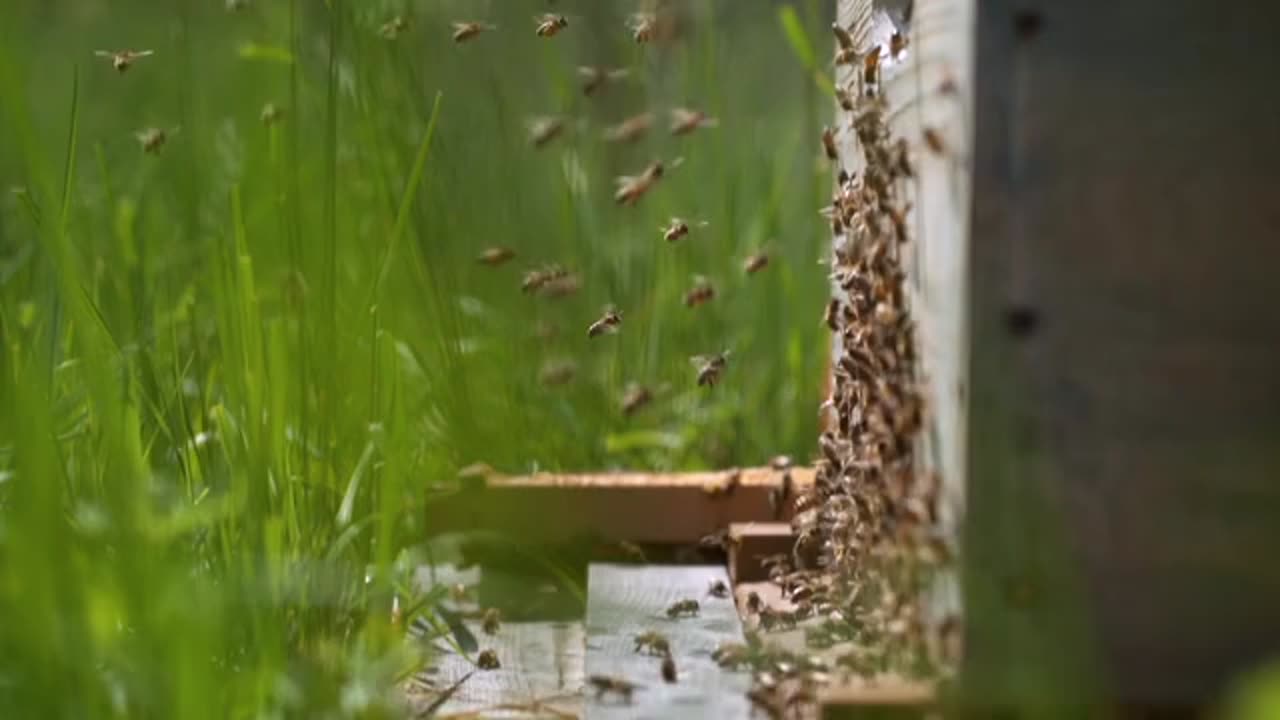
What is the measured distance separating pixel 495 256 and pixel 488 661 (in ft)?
3.19

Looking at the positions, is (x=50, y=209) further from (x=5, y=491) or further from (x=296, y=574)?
(x=5, y=491)

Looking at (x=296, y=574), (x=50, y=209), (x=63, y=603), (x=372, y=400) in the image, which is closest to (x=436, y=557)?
(x=372, y=400)

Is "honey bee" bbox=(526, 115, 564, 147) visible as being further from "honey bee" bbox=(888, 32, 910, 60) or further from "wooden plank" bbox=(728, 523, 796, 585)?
"honey bee" bbox=(888, 32, 910, 60)

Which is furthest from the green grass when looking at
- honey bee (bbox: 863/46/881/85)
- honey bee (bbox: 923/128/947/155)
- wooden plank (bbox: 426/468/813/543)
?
honey bee (bbox: 923/128/947/155)

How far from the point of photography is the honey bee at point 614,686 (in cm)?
204

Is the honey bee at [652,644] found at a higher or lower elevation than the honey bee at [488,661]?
higher

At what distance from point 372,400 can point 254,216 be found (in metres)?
0.55

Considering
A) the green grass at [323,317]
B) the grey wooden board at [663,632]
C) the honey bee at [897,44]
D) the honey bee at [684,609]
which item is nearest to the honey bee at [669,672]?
the grey wooden board at [663,632]

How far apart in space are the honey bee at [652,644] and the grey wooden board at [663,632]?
0.05 ft

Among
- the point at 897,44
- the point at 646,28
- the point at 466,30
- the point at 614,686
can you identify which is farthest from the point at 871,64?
the point at 466,30

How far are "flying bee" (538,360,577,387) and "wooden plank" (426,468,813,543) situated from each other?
0.56 feet

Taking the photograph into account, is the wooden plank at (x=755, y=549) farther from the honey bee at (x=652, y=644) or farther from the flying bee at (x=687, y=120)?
the flying bee at (x=687, y=120)

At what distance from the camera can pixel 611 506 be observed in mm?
3066

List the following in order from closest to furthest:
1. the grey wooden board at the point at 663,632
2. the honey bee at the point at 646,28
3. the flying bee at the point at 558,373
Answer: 1. the grey wooden board at the point at 663,632
2. the honey bee at the point at 646,28
3. the flying bee at the point at 558,373
